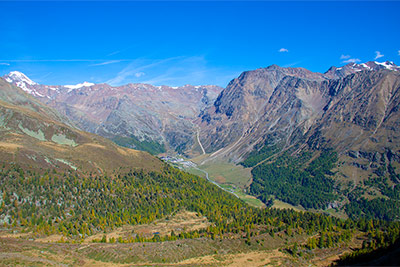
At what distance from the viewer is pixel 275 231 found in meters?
116

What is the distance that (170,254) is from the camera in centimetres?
9656

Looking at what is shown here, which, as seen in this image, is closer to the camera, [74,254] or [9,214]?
[74,254]

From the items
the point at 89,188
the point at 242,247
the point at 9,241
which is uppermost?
the point at 89,188

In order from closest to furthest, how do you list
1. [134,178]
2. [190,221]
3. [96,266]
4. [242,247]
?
[96,266]
[242,247]
[190,221]
[134,178]

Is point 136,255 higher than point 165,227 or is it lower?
lower

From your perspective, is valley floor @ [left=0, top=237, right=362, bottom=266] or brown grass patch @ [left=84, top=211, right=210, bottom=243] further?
brown grass patch @ [left=84, top=211, right=210, bottom=243]

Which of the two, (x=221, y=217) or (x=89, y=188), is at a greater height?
(x=89, y=188)

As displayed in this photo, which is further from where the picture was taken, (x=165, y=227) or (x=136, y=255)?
(x=165, y=227)

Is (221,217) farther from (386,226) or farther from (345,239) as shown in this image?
(386,226)

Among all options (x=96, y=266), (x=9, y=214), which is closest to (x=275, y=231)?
(x=96, y=266)

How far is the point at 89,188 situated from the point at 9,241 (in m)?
63.6

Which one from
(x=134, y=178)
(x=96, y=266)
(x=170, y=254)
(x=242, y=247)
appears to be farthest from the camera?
(x=134, y=178)

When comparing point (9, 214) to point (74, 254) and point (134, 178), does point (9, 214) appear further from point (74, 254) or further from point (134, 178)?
point (134, 178)

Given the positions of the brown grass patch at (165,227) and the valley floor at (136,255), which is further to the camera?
the brown grass patch at (165,227)
